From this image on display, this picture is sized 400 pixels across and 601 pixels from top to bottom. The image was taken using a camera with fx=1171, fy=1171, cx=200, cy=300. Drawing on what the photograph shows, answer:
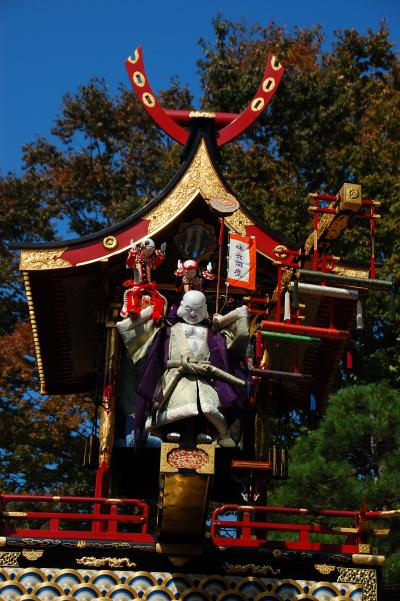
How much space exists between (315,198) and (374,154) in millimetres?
12166

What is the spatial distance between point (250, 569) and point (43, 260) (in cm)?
459

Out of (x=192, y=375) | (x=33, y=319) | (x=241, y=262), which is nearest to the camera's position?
(x=192, y=375)

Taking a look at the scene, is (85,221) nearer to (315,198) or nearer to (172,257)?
(172,257)

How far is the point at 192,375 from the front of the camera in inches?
454

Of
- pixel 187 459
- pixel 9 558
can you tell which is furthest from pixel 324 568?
pixel 9 558

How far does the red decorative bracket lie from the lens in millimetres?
15664

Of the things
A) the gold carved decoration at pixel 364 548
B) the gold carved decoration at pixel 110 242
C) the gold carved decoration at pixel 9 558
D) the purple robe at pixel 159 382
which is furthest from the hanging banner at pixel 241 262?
the gold carved decoration at pixel 9 558

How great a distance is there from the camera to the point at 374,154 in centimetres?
2467

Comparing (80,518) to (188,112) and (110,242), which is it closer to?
(110,242)

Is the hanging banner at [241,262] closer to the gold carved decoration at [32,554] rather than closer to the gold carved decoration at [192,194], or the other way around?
the gold carved decoration at [192,194]

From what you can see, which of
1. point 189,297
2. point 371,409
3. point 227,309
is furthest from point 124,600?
point 371,409

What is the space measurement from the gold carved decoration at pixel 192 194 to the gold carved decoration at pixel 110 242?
1.41ft

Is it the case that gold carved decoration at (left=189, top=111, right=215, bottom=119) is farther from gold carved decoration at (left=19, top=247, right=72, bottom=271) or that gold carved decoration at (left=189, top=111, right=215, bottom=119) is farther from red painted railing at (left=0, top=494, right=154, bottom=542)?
red painted railing at (left=0, top=494, right=154, bottom=542)

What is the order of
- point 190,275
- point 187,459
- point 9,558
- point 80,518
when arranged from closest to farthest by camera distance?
point 187,459
point 9,558
point 80,518
point 190,275
